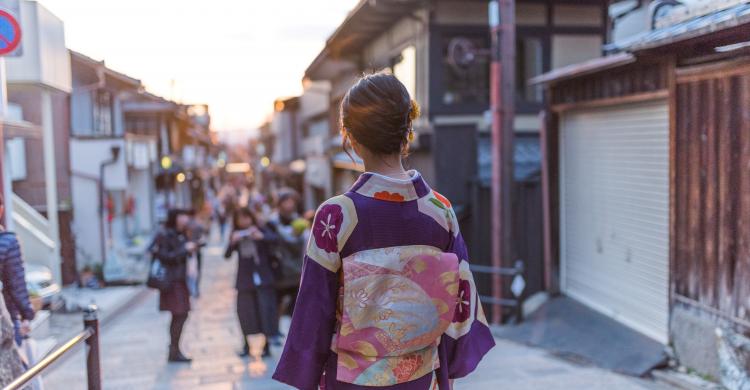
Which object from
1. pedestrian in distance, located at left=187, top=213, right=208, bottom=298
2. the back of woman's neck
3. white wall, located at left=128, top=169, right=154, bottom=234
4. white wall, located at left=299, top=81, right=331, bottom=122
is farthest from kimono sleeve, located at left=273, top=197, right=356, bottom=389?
white wall, located at left=299, top=81, right=331, bottom=122

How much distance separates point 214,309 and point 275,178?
1559 inches

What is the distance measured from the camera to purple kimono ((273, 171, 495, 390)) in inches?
93.4

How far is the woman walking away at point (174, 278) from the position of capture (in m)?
7.63

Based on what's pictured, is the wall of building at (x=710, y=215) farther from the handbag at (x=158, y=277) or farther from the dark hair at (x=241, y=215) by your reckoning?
the handbag at (x=158, y=277)

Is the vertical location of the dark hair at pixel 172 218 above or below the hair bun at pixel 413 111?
below

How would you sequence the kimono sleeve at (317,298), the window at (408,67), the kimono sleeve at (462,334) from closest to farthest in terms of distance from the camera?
the kimono sleeve at (317,298)
the kimono sleeve at (462,334)
the window at (408,67)

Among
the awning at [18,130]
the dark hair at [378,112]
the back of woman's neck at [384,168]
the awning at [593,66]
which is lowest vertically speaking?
the back of woman's neck at [384,168]

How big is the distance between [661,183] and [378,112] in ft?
18.6

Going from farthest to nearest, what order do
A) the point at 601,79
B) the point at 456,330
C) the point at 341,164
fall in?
the point at 341,164 < the point at 601,79 < the point at 456,330

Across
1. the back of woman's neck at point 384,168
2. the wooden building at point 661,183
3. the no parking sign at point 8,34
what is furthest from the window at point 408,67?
the back of woman's neck at point 384,168

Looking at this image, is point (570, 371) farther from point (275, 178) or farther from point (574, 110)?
point (275, 178)

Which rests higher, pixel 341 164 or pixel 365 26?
pixel 365 26

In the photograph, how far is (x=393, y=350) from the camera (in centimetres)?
241

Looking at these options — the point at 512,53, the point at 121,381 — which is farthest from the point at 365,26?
the point at 121,381
